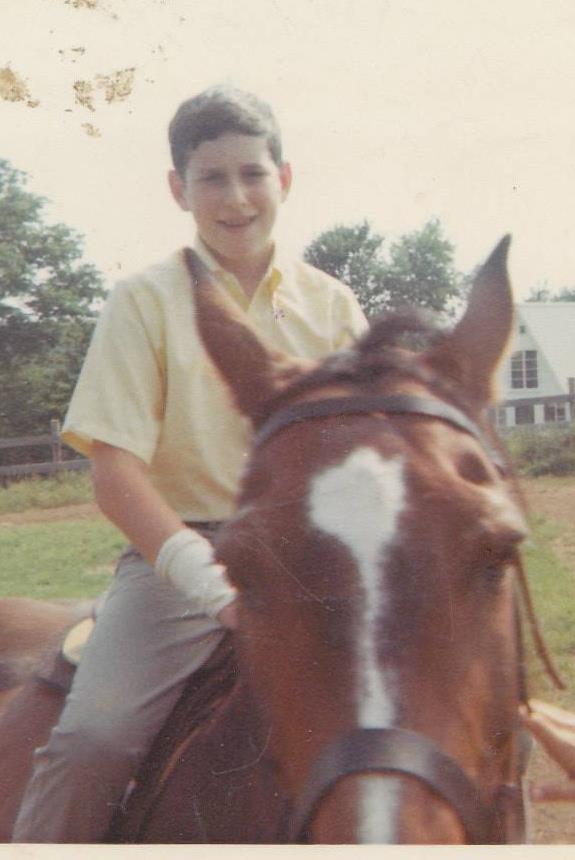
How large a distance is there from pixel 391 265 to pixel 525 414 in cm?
58

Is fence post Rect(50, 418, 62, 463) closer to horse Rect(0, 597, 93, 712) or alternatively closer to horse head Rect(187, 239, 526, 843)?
horse Rect(0, 597, 93, 712)

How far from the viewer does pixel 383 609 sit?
1.20 metres

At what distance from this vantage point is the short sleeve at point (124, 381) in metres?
1.80

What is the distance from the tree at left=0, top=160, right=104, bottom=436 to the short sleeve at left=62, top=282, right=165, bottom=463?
0.37 meters

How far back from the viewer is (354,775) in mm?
1162

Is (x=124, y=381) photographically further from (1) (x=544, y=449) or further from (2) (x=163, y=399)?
(1) (x=544, y=449)

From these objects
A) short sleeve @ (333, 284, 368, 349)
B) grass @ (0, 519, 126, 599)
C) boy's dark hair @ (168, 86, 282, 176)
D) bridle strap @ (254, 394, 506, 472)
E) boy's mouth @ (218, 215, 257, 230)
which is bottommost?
grass @ (0, 519, 126, 599)

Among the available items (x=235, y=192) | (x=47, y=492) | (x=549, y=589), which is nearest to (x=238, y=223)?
(x=235, y=192)

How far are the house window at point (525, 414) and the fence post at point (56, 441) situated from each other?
47.0 inches

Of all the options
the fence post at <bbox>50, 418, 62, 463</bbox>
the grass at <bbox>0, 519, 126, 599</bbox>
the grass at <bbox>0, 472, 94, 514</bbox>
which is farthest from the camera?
the grass at <bbox>0, 519, 126, 599</bbox>

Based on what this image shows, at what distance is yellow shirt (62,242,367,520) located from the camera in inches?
71.4

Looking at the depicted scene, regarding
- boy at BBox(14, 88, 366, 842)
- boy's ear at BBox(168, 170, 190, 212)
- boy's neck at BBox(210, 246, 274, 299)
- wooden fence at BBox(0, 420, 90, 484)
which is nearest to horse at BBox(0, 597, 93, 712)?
wooden fence at BBox(0, 420, 90, 484)

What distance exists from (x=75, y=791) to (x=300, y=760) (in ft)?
1.91

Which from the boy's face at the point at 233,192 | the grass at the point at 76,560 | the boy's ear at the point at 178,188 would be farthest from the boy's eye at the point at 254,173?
the grass at the point at 76,560
